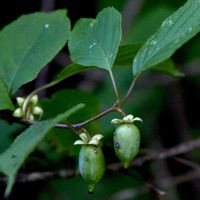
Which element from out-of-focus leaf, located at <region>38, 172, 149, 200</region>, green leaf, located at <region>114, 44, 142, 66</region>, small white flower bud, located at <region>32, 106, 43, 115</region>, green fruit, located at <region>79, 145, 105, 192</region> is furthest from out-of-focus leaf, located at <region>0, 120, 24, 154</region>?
out-of-focus leaf, located at <region>38, 172, 149, 200</region>

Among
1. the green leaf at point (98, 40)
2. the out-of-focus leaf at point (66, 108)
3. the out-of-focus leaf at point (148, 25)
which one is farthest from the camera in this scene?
the out-of-focus leaf at point (148, 25)

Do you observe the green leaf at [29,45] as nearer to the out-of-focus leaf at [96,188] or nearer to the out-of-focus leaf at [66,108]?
the out-of-focus leaf at [66,108]

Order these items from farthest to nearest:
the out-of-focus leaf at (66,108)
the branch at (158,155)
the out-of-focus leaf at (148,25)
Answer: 1. the out-of-focus leaf at (148,25)
2. the branch at (158,155)
3. the out-of-focus leaf at (66,108)

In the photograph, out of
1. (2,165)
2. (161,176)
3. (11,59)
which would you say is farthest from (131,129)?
(161,176)

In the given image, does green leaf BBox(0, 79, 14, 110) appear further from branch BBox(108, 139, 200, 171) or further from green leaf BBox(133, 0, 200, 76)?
branch BBox(108, 139, 200, 171)

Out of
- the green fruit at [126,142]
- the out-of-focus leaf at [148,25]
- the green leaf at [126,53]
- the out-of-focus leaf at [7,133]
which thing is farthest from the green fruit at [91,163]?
the out-of-focus leaf at [148,25]

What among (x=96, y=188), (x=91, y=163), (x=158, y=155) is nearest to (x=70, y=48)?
(x=91, y=163)

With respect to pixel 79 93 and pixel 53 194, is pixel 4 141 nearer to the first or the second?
pixel 79 93
